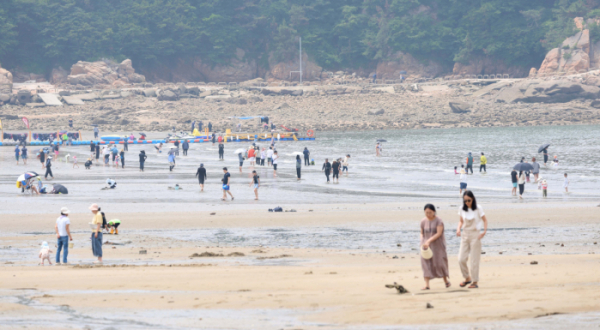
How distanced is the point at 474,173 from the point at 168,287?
27142 millimetres

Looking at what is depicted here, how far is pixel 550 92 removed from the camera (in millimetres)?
85875

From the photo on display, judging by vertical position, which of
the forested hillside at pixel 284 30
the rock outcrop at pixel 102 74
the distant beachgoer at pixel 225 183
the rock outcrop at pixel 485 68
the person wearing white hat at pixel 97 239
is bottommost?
the person wearing white hat at pixel 97 239

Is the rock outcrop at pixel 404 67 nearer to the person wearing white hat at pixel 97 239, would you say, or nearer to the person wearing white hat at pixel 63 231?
the person wearing white hat at pixel 97 239

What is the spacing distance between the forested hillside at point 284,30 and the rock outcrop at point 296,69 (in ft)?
4.16

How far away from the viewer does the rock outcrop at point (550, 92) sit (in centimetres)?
8575

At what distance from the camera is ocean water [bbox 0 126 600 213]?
2488 centimetres

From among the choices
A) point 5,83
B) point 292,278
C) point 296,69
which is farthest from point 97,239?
point 296,69

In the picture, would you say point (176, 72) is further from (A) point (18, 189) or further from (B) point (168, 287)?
(B) point (168, 287)

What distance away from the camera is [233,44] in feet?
350

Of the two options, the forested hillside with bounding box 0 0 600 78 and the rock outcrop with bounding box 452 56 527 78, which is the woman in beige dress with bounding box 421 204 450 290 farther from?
the rock outcrop with bounding box 452 56 527 78

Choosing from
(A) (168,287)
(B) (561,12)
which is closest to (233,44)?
(B) (561,12)

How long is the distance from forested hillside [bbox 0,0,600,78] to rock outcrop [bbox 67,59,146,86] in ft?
15.9

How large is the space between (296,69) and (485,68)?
30.3 meters

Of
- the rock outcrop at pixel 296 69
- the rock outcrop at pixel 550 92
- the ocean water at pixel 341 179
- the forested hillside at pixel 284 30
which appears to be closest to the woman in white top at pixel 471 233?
the ocean water at pixel 341 179
